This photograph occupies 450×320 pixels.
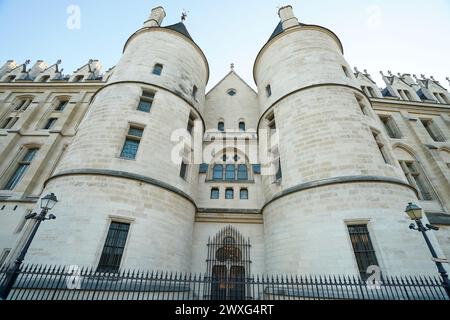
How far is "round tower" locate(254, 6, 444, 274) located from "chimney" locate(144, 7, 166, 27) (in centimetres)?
1060

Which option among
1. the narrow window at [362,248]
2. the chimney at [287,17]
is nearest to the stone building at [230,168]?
the narrow window at [362,248]

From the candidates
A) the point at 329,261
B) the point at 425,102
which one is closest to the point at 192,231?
the point at 329,261

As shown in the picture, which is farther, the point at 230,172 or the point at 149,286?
the point at 230,172

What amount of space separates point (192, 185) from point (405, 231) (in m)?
9.51

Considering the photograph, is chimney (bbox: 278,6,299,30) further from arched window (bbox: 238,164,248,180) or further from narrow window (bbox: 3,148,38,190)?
narrow window (bbox: 3,148,38,190)

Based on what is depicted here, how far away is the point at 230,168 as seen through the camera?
1440 cm

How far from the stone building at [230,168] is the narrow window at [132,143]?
0.06 m

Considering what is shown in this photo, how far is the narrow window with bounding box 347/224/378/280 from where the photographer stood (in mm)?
7676

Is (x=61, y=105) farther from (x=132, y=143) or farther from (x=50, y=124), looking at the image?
(x=132, y=143)

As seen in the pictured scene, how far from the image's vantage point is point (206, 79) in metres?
17.8

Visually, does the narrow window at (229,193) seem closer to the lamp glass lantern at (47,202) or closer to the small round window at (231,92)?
the lamp glass lantern at (47,202)

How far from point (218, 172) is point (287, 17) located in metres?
13.2

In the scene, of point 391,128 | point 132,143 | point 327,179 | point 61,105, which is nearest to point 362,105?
point 327,179

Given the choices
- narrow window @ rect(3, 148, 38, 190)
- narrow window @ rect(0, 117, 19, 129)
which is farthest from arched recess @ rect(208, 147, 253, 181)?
narrow window @ rect(0, 117, 19, 129)
